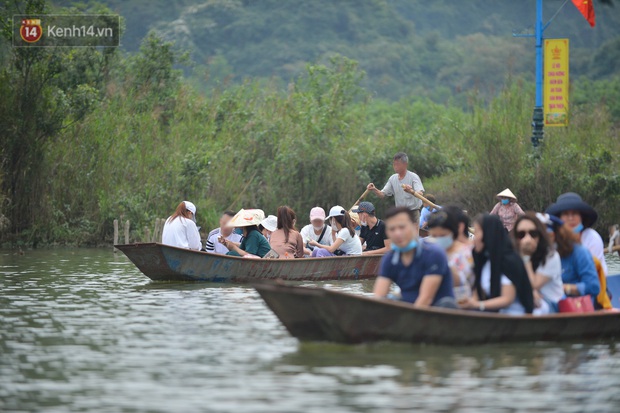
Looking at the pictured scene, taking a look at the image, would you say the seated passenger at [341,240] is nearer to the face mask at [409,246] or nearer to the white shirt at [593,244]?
the white shirt at [593,244]

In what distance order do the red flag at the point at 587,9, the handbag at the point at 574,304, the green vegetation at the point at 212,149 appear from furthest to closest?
the red flag at the point at 587,9
the green vegetation at the point at 212,149
the handbag at the point at 574,304

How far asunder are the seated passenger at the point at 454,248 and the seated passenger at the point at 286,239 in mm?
6591

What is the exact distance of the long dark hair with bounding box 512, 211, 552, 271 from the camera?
10.0 metres

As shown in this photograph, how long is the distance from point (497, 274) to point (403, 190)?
7877 mm

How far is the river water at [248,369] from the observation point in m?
7.97

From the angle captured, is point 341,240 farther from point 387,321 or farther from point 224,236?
point 387,321

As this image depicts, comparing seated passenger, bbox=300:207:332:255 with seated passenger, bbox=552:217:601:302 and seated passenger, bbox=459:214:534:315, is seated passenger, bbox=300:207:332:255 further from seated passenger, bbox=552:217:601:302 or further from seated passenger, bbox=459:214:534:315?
seated passenger, bbox=459:214:534:315

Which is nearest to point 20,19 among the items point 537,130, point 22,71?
point 22,71

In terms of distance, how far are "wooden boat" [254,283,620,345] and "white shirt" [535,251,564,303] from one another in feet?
1.03

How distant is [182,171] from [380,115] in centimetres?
2381

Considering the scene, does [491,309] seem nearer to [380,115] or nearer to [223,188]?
[223,188]

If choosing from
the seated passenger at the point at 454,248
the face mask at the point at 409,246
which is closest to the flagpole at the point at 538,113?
the seated passenger at the point at 454,248

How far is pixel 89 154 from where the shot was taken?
86.1ft

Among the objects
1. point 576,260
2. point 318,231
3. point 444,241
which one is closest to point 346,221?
point 318,231
